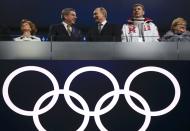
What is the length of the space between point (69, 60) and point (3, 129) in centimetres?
146

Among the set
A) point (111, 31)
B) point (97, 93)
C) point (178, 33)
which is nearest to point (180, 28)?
point (178, 33)

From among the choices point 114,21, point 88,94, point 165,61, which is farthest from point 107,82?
point 114,21

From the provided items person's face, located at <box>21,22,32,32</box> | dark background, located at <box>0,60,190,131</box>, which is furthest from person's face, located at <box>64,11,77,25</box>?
dark background, located at <box>0,60,190,131</box>

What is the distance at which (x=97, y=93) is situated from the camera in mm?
9359

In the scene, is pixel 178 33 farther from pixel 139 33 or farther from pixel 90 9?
pixel 90 9

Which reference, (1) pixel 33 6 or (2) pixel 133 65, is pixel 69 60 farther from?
(1) pixel 33 6

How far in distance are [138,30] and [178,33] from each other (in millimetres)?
651

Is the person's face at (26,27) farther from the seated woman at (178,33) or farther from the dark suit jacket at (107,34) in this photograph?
the seated woman at (178,33)

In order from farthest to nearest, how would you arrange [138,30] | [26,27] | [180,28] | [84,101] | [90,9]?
[90,9] < [138,30] < [26,27] < [180,28] < [84,101]

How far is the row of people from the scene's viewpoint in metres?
9.65

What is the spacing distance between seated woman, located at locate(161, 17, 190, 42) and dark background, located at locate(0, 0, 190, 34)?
3166mm

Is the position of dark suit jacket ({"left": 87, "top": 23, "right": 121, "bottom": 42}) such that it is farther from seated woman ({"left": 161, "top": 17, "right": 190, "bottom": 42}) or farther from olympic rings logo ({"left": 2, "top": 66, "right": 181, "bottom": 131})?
seated woman ({"left": 161, "top": 17, "right": 190, "bottom": 42})

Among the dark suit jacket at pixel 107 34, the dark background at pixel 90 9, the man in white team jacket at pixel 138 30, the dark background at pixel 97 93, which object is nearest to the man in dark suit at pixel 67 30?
the dark suit jacket at pixel 107 34

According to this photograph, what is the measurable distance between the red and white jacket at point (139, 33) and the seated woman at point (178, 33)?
0.22 m
